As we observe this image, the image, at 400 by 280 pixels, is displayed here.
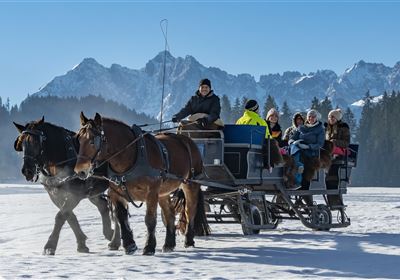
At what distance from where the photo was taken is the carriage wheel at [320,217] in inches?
577

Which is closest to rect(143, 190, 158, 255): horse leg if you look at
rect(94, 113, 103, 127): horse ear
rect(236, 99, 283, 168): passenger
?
rect(94, 113, 103, 127): horse ear

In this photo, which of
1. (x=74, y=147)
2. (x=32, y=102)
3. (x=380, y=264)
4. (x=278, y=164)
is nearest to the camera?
(x=380, y=264)

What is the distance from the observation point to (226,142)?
1306 cm

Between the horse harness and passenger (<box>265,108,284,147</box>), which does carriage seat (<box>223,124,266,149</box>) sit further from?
the horse harness

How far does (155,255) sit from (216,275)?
2.12m

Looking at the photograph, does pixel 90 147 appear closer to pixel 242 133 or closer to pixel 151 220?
pixel 151 220

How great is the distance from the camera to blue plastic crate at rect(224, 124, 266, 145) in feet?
42.2

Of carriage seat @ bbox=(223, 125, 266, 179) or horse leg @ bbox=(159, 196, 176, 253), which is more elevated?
carriage seat @ bbox=(223, 125, 266, 179)

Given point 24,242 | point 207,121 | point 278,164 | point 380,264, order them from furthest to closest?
1. point 24,242
2. point 278,164
3. point 207,121
4. point 380,264

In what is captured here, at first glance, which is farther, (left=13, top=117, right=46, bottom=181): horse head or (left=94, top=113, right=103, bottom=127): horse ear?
(left=13, top=117, right=46, bottom=181): horse head

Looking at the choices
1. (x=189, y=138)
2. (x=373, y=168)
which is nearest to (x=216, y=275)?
(x=189, y=138)

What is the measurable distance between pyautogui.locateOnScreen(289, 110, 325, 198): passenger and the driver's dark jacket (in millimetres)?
2637

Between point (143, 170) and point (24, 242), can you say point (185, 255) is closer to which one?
point (143, 170)

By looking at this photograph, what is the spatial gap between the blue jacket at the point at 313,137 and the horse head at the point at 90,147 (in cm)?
577
